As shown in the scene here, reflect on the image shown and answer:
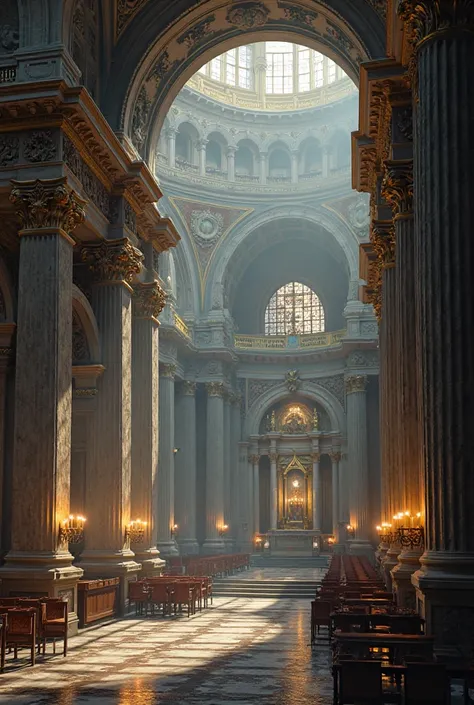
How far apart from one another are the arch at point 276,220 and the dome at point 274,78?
5.60m

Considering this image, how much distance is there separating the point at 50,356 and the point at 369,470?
25776 millimetres

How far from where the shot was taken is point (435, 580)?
1177 cm

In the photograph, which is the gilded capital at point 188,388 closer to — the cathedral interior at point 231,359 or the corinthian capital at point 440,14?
the cathedral interior at point 231,359

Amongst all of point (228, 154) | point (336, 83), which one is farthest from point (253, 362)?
point (336, 83)

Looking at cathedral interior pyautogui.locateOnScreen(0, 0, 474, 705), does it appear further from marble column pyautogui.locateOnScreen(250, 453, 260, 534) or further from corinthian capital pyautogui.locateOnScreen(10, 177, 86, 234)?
marble column pyautogui.locateOnScreen(250, 453, 260, 534)

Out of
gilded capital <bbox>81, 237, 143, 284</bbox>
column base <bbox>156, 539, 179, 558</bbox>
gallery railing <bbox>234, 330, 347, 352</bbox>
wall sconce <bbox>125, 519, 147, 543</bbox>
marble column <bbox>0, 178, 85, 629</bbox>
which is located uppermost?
gallery railing <bbox>234, 330, 347, 352</bbox>

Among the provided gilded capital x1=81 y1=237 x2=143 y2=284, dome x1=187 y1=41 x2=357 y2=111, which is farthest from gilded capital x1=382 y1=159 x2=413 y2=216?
dome x1=187 y1=41 x2=357 y2=111

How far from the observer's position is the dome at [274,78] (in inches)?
1821

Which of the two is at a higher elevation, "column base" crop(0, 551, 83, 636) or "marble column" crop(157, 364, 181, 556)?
"marble column" crop(157, 364, 181, 556)

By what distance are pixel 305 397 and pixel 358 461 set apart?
7.06 meters

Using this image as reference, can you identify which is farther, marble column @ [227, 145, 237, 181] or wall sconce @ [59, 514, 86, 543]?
marble column @ [227, 145, 237, 181]

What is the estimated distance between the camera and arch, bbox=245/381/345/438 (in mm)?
46944

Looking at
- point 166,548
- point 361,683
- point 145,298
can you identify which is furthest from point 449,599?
point 166,548

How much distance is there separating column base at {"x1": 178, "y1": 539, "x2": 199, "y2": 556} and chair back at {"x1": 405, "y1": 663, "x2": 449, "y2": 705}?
33872 mm
